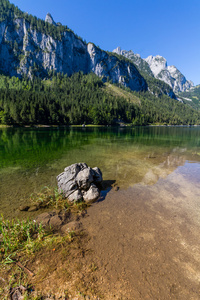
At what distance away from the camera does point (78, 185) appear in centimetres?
1238

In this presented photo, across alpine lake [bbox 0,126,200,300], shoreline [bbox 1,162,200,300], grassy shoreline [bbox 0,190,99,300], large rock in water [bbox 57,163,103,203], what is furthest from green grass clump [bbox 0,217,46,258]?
large rock in water [bbox 57,163,103,203]

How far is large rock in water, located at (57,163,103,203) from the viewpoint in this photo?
11547mm

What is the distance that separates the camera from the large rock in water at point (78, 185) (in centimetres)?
1155

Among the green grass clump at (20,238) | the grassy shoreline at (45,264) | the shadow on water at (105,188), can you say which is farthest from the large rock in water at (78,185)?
the green grass clump at (20,238)

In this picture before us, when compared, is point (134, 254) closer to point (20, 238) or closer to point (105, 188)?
point (20, 238)

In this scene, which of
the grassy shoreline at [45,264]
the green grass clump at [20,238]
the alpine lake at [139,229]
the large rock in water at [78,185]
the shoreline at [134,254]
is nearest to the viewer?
the grassy shoreline at [45,264]

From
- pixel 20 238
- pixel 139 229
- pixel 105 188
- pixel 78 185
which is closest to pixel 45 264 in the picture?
pixel 20 238

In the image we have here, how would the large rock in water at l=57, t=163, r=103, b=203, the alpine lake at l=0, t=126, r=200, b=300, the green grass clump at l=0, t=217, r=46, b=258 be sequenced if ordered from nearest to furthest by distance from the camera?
the alpine lake at l=0, t=126, r=200, b=300
the green grass clump at l=0, t=217, r=46, b=258
the large rock in water at l=57, t=163, r=103, b=203

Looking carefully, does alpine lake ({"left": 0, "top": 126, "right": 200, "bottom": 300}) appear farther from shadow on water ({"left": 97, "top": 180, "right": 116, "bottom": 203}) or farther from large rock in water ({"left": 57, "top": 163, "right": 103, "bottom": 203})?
large rock in water ({"left": 57, "top": 163, "right": 103, "bottom": 203})

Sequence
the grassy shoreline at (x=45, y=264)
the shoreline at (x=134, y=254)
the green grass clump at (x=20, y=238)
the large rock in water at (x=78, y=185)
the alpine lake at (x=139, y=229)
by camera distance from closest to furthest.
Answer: the grassy shoreline at (x=45, y=264) → the shoreline at (x=134, y=254) → the alpine lake at (x=139, y=229) → the green grass clump at (x=20, y=238) → the large rock in water at (x=78, y=185)

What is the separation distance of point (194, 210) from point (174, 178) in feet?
21.1

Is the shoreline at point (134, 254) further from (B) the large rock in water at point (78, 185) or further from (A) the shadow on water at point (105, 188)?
(B) the large rock in water at point (78, 185)

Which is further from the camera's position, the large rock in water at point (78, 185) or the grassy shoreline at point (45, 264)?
the large rock in water at point (78, 185)

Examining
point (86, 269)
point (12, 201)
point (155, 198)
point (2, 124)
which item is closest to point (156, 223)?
point (155, 198)
